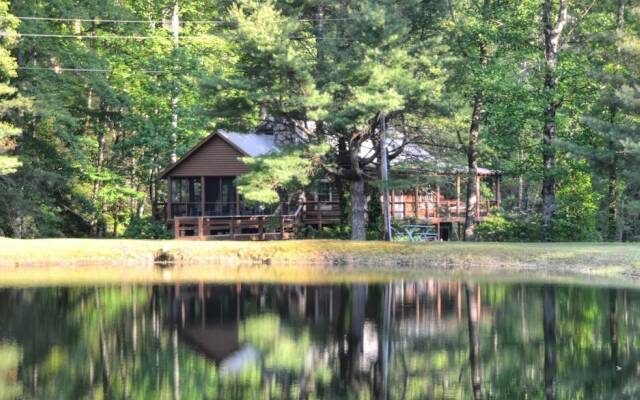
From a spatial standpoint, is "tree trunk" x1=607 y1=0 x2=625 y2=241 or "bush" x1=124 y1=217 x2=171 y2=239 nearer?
"tree trunk" x1=607 y1=0 x2=625 y2=241

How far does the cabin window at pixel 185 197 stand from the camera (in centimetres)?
3834

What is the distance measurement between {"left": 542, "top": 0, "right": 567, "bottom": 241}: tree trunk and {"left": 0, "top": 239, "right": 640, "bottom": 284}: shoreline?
3.83 m

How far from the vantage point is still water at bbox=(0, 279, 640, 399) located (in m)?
11.8

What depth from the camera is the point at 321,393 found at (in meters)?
11.4

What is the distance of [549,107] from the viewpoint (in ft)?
104

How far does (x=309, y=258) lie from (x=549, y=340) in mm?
13944

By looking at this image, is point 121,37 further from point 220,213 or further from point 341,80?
point 341,80

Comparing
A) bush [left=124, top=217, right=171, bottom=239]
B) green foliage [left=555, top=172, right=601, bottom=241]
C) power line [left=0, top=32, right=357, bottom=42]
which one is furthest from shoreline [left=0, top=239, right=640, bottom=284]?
power line [left=0, top=32, right=357, bottom=42]

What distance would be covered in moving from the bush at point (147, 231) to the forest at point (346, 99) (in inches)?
5.6

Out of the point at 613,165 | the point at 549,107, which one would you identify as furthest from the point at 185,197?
the point at 613,165

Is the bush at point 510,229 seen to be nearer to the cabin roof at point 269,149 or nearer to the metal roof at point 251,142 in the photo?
the cabin roof at point 269,149

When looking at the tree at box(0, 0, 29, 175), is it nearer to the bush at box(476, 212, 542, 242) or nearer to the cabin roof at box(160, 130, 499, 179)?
the cabin roof at box(160, 130, 499, 179)

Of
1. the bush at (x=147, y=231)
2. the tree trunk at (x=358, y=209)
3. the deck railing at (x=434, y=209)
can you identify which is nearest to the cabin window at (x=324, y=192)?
the tree trunk at (x=358, y=209)

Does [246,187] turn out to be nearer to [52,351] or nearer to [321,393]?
[52,351]
